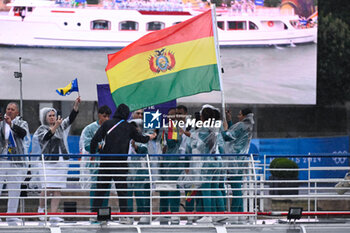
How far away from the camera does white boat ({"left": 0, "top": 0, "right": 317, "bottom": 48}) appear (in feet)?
65.3

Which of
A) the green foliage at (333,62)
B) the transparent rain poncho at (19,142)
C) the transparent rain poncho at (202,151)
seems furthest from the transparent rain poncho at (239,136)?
the green foliage at (333,62)

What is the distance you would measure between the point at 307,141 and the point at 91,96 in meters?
6.71

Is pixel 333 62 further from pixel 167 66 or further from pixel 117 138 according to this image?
pixel 117 138

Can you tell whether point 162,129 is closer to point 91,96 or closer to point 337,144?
point 91,96

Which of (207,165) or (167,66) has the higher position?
(167,66)

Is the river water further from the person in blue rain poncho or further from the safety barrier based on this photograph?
the safety barrier

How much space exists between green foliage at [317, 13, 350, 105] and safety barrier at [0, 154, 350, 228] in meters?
20.1

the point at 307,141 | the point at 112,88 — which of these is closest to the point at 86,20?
the point at 307,141

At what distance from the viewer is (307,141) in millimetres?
22703

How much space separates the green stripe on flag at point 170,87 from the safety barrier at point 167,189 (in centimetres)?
136

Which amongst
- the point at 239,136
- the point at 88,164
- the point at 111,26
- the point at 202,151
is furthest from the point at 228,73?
the point at 88,164

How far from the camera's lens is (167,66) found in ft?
39.4

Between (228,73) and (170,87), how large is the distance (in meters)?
8.92

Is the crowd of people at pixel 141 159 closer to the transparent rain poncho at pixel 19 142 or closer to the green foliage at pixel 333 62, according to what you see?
the transparent rain poncho at pixel 19 142
